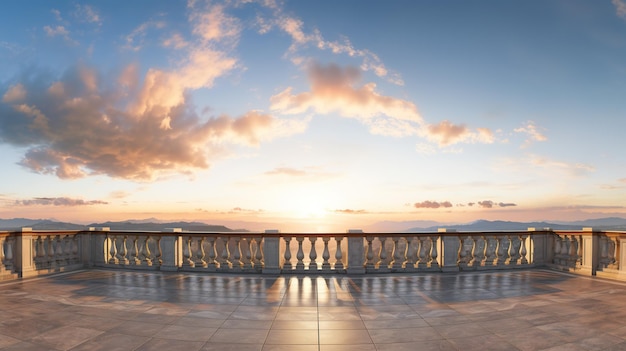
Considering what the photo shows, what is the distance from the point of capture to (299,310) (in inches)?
278

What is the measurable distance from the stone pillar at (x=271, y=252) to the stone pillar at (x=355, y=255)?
2242 mm

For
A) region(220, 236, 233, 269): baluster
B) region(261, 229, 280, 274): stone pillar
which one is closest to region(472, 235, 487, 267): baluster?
region(261, 229, 280, 274): stone pillar

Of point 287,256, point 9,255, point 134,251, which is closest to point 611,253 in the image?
point 287,256

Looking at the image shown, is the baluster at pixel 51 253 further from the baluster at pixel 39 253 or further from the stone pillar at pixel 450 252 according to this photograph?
the stone pillar at pixel 450 252

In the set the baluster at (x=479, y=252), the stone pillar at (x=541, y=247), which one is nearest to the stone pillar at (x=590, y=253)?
the stone pillar at (x=541, y=247)

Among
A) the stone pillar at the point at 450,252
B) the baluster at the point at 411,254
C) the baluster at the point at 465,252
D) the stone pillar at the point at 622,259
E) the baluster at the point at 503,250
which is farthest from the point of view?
the baluster at the point at 503,250

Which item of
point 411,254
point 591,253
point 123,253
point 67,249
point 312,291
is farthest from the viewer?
point 67,249

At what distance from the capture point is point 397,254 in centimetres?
1126

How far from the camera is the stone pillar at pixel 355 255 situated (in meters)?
10.9

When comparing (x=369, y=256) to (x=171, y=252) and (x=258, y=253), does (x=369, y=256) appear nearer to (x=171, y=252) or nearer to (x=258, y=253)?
(x=258, y=253)

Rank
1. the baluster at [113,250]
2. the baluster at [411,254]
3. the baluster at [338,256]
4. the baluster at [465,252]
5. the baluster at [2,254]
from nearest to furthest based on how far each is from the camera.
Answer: the baluster at [2,254] → the baluster at [338,256] → the baluster at [411,254] → the baluster at [465,252] → the baluster at [113,250]

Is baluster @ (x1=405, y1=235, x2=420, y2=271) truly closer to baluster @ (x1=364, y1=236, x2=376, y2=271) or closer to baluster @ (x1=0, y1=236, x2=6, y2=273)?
baluster @ (x1=364, y1=236, x2=376, y2=271)

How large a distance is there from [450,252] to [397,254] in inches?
70.3

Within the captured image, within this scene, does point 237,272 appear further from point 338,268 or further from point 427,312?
point 427,312
